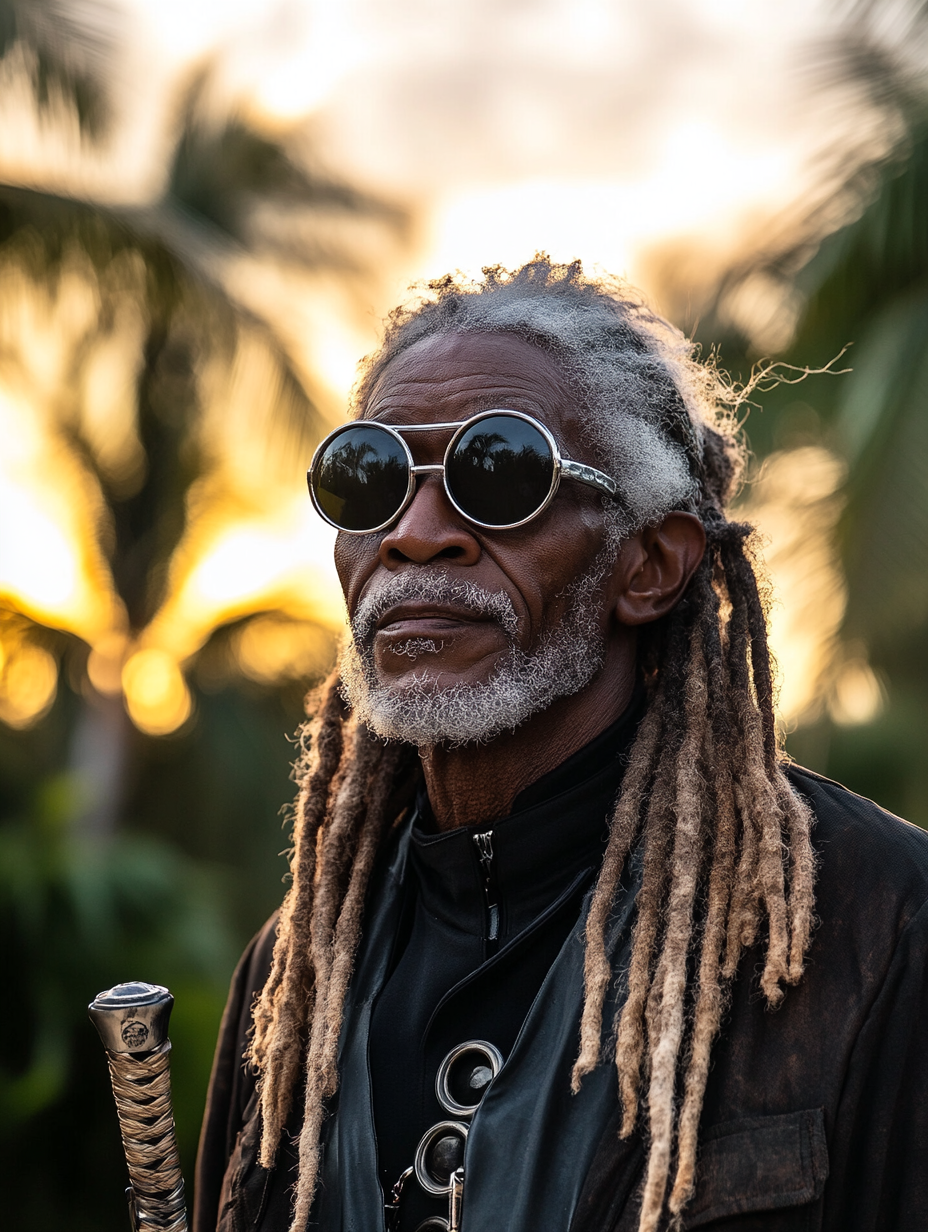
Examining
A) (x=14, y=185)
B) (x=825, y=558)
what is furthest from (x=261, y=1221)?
(x=14, y=185)

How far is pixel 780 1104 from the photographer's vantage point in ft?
6.46

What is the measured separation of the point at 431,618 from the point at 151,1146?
1113mm

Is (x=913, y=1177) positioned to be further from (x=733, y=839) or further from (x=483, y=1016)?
(x=483, y=1016)

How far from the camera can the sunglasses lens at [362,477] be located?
2582mm

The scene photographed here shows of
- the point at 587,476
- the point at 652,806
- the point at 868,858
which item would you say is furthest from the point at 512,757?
the point at 868,858

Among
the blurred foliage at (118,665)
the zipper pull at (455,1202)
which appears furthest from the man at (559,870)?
the blurred foliage at (118,665)

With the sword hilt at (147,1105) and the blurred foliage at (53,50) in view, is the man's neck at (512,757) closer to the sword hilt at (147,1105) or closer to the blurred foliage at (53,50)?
the sword hilt at (147,1105)

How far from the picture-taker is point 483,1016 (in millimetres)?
2312

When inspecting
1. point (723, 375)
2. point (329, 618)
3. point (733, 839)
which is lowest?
point (733, 839)

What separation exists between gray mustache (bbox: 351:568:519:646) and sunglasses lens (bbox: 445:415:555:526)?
0.45 ft

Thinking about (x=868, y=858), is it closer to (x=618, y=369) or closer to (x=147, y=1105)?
(x=618, y=369)

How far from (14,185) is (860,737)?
600 inches

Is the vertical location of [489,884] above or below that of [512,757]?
below

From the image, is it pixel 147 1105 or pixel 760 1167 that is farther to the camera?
pixel 147 1105
